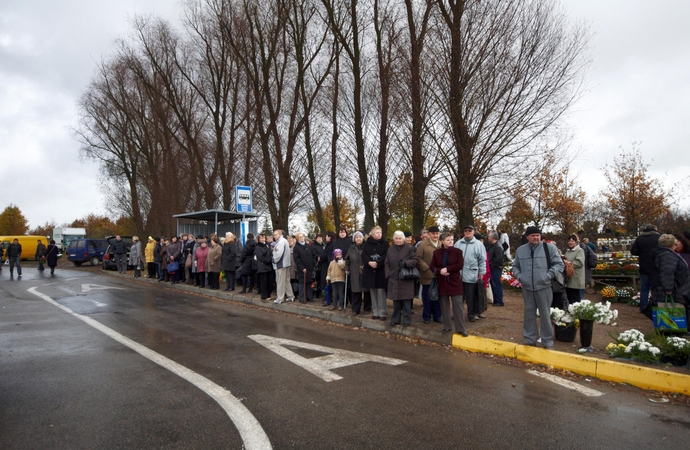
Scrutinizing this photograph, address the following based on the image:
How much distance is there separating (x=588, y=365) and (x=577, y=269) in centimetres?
311

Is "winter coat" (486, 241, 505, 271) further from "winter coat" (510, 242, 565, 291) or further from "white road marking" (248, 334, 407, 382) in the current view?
"white road marking" (248, 334, 407, 382)

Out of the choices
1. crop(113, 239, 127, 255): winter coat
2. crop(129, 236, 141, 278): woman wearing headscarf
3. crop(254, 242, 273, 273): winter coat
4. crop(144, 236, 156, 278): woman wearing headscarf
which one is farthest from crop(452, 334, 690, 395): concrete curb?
crop(113, 239, 127, 255): winter coat

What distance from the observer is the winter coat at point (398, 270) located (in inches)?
345

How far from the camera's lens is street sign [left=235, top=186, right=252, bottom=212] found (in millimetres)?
16672

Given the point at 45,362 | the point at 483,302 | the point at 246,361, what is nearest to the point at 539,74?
the point at 483,302

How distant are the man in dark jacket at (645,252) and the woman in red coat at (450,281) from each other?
4.18 meters

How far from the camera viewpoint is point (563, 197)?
33844mm

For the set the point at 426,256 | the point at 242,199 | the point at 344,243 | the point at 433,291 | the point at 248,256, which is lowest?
the point at 433,291

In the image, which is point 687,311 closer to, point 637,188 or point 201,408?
point 201,408

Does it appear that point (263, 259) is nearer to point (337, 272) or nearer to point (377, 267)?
point (337, 272)

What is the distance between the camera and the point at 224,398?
493 cm

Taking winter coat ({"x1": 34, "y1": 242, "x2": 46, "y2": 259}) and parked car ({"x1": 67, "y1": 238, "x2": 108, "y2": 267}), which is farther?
parked car ({"x1": 67, "y1": 238, "x2": 108, "y2": 267})

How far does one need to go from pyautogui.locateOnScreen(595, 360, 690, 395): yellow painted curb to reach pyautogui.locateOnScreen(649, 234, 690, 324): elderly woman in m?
2.23

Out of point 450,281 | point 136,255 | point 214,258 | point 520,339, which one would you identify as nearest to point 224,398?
point 450,281
